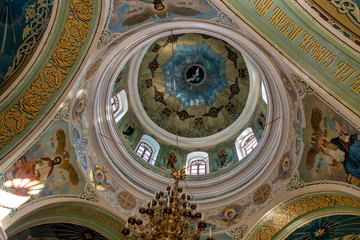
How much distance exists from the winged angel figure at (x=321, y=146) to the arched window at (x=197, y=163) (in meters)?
4.92

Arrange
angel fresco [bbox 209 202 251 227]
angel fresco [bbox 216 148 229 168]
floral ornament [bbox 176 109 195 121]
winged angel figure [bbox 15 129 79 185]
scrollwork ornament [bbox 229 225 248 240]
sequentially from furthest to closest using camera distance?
1. floral ornament [bbox 176 109 195 121]
2. angel fresco [bbox 216 148 229 168]
3. angel fresco [bbox 209 202 251 227]
4. scrollwork ornament [bbox 229 225 248 240]
5. winged angel figure [bbox 15 129 79 185]

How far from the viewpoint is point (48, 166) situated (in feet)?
27.9

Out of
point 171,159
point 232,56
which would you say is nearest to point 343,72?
point 232,56

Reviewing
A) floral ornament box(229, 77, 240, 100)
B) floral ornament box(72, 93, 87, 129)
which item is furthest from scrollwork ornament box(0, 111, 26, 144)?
floral ornament box(229, 77, 240, 100)

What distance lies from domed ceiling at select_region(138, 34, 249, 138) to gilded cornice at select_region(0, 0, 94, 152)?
6.24m

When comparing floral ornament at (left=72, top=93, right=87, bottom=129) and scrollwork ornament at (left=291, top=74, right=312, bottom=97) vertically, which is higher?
floral ornament at (left=72, top=93, right=87, bottom=129)

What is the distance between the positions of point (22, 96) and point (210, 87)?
9232 millimetres

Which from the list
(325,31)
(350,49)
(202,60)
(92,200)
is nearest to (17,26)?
(92,200)

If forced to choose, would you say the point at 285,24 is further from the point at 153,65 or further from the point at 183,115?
the point at 183,115

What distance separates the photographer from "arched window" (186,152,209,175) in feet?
42.2

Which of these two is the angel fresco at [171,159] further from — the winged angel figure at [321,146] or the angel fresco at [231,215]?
the winged angel figure at [321,146]

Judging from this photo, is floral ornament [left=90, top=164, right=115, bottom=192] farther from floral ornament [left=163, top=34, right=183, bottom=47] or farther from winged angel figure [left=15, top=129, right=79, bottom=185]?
floral ornament [left=163, top=34, right=183, bottom=47]

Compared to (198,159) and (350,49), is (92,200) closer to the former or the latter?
(198,159)

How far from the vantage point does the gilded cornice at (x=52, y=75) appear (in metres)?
7.32
